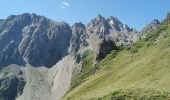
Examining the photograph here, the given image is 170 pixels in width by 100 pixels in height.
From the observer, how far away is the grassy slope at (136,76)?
53344 millimetres

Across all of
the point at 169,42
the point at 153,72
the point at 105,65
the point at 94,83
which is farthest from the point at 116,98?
the point at 105,65

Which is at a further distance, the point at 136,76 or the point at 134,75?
the point at 134,75

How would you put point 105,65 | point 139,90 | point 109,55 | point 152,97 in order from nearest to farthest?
point 152,97, point 139,90, point 105,65, point 109,55

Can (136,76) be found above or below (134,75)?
below

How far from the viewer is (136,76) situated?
11156 cm

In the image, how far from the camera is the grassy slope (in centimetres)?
5334

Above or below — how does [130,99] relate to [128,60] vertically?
below

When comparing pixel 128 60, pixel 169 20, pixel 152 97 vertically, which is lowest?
pixel 152 97

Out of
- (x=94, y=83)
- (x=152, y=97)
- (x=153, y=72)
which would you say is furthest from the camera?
(x=94, y=83)

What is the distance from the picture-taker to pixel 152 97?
1859 inches

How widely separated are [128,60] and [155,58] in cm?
3185

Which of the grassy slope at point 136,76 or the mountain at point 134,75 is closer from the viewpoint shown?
the mountain at point 134,75

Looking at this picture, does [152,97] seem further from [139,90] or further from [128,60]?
[128,60]

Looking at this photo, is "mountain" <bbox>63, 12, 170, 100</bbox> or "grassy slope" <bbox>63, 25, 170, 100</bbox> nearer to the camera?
"mountain" <bbox>63, 12, 170, 100</bbox>
